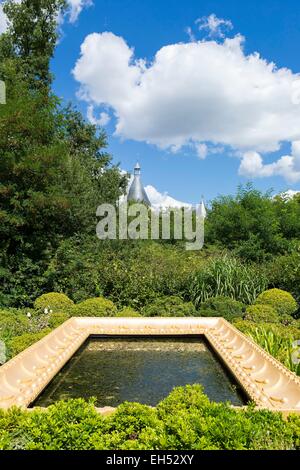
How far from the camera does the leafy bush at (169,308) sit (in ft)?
30.1

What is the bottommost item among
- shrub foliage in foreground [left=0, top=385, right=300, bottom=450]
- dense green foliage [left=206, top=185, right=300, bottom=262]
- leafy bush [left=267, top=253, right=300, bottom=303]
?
shrub foliage in foreground [left=0, top=385, right=300, bottom=450]

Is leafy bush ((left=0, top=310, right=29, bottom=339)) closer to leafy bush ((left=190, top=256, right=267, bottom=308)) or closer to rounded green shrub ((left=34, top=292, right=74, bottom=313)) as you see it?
rounded green shrub ((left=34, top=292, right=74, bottom=313))

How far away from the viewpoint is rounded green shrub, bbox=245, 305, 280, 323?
807cm

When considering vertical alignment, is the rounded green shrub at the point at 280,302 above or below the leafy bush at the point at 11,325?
above

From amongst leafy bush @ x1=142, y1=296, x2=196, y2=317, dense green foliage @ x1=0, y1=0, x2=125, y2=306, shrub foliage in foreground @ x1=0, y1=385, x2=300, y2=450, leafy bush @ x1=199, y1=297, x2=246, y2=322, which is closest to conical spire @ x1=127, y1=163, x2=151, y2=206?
dense green foliage @ x1=0, y1=0, x2=125, y2=306

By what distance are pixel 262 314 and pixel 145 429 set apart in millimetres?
5764

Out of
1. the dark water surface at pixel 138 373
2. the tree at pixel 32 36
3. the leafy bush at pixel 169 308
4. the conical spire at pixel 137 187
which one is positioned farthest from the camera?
the conical spire at pixel 137 187

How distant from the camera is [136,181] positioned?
1344 inches

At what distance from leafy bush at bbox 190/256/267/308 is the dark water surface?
8.25 ft

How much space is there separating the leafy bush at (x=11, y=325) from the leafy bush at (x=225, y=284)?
14.0 feet

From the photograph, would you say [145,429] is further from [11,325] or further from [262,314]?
[262,314]

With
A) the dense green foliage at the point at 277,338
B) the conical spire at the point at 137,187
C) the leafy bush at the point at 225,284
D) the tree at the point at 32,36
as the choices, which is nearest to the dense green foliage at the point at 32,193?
the tree at the point at 32,36

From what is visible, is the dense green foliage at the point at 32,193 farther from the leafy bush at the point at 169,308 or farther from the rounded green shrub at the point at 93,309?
the leafy bush at the point at 169,308

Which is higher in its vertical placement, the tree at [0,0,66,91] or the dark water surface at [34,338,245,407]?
the tree at [0,0,66,91]
